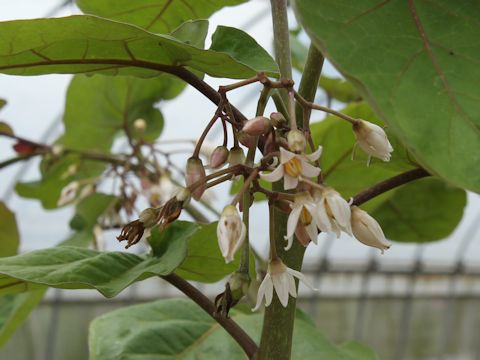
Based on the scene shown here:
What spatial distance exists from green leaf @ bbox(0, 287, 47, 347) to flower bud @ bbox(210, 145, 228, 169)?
38 centimetres

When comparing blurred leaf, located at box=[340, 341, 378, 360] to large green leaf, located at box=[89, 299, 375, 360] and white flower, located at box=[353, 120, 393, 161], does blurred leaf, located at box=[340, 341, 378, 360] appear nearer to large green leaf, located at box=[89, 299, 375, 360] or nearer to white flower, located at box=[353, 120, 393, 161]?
large green leaf, located at box=[89, 299, 375, 360]

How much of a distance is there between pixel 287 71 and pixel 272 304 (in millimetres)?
188

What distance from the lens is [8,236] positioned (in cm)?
97

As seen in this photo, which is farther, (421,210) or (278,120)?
(421,210)

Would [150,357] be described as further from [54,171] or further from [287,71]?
[54,171]

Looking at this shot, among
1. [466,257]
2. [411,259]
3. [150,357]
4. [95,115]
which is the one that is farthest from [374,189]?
[466,257]

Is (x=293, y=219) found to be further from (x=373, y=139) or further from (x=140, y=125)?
(x=140, y=125)

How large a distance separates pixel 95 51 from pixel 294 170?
0.62 ft

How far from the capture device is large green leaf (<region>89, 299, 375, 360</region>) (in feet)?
2.23

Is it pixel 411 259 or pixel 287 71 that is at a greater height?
pixel 411 259

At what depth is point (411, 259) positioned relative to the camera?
6398 mm

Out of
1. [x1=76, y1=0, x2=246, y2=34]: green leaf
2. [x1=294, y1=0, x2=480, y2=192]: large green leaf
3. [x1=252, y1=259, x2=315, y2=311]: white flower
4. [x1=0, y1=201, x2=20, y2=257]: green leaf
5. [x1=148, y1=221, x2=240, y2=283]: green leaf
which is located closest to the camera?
[x1=294, y1=0, x2=480, y2=192]: large green leaf

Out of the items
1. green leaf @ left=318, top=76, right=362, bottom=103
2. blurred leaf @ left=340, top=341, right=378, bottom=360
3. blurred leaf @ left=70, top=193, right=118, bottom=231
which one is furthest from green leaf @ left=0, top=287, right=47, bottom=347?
green leaf @ left=318, top=76, right=362, bottom=103

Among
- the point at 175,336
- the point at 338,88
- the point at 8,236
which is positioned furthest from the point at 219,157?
the point at 338,88
